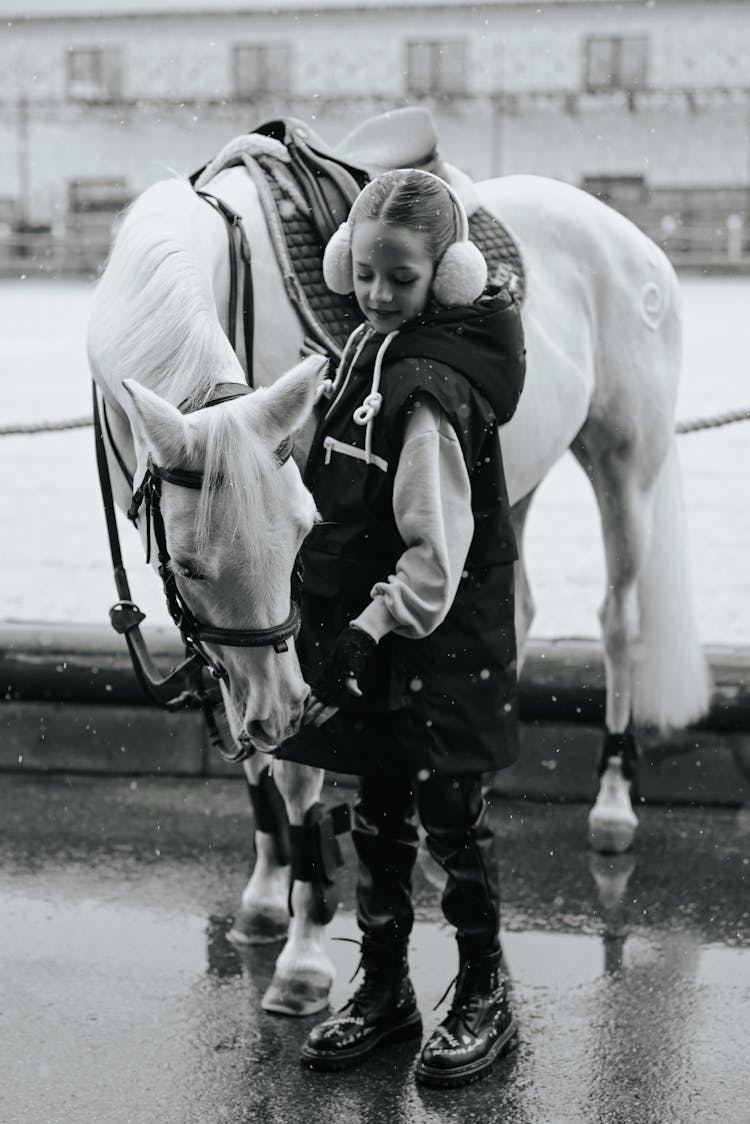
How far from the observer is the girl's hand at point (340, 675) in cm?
255

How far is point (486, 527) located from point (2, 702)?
7.76 feet

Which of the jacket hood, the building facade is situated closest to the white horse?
the jacket hood

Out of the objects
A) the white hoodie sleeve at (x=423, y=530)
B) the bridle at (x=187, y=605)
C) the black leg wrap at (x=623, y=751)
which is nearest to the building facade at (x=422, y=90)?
the black leg wrap at (x=623, y=751)

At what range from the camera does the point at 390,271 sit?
262 cm

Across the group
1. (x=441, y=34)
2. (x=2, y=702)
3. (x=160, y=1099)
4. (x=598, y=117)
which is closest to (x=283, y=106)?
(x=441, y=34)

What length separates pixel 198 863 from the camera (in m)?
4.04

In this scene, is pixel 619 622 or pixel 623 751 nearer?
pixel 623 751

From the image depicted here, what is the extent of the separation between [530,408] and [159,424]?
1731 mm

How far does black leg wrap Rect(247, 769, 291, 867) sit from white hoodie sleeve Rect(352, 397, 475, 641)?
42.4 inches

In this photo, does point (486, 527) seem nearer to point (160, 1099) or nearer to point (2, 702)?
point (160, 1099)

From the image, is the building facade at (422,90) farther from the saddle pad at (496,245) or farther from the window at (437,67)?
the saddle pad at (496,245)

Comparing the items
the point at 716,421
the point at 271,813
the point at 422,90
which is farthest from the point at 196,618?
the point at 422,90

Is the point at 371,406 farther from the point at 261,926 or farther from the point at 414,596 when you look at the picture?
the point at 261,926

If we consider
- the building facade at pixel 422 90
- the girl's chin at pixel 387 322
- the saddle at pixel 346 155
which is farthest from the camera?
the building facade at pixel 422 90
